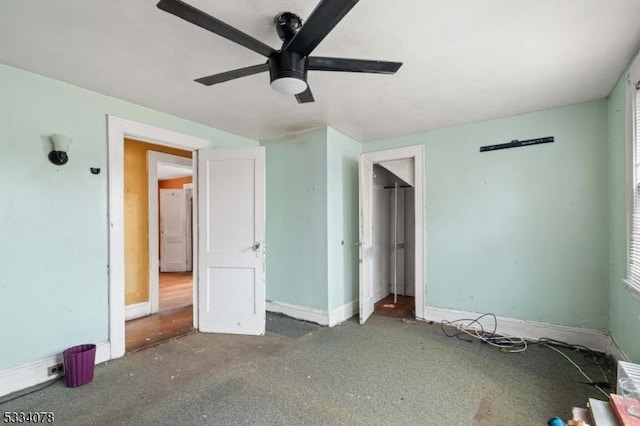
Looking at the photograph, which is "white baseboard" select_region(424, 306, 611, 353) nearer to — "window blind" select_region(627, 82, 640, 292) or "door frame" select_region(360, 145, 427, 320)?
"door frame" select_region(360, 145, 427, 320)

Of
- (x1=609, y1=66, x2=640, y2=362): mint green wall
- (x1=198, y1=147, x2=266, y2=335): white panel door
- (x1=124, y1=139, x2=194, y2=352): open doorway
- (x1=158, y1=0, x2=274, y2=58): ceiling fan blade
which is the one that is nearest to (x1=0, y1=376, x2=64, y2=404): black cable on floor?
(x1=124, y1=139, x2=194, y2=352): open doorway

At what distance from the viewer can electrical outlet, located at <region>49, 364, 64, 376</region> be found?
2.29 m

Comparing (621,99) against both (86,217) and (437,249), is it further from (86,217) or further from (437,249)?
(86,217)

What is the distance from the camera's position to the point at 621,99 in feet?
7.72

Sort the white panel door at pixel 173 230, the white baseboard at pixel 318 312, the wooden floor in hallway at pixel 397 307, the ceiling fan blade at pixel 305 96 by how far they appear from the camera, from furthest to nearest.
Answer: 1. the white panel door at pixel 173 230
2. the wooden floor in hallway at pixel 397 307
3. the white baseboard at pixel 318 312
4. the ceiling fan blade at pixel 305 96

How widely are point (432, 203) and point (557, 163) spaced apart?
124cm

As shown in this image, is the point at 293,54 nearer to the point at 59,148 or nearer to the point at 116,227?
the point at 59,148

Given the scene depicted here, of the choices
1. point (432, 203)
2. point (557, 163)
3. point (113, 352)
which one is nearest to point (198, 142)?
point (113, 352)

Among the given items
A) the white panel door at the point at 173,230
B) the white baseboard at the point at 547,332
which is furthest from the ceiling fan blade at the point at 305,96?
the white panel door at the point at 173,230

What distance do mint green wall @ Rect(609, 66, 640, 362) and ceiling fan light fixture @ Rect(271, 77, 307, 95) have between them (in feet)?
8.05

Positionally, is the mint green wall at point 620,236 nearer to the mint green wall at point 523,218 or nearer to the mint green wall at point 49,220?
the mint green wall at point 523,218

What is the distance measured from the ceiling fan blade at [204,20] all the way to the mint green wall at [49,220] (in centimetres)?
181

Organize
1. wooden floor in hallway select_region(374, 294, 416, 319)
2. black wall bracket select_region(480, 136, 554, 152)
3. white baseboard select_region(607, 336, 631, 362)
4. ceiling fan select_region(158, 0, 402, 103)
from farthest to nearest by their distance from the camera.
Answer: wooden floor in hallway select_region(374, 294, 416, 319) < black wall bracket select_region(480, 136, 554, 152) < white baseboard select_region(607, 336, 631, 362) < ceiling fan select_region(158, 0, 402, 103)

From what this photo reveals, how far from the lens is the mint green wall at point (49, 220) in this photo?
2152 mm
